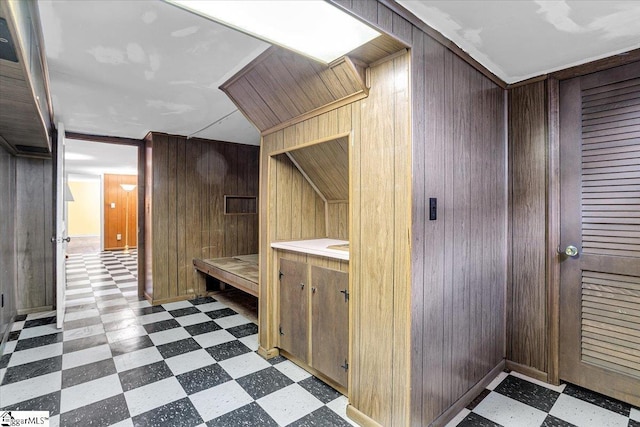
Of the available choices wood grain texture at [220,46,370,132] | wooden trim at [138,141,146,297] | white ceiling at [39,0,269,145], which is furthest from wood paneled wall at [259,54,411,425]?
wooden trim at [138,141,146,297]

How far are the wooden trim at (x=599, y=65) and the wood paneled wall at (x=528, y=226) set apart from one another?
115mm

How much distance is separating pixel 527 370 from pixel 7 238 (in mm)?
4955

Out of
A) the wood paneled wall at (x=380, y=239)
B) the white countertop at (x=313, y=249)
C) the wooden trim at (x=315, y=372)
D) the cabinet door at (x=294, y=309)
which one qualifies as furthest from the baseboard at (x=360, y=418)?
the white countertop at (x=313, y=249)

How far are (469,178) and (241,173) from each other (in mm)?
3647

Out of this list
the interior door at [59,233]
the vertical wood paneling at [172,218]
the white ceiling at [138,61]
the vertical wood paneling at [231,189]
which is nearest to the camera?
the white ceiling at [138,61]

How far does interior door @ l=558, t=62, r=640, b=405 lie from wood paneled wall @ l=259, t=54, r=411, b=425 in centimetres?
142

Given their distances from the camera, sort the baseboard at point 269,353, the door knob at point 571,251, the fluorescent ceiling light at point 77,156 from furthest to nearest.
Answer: the fluorescent ceiling light at point 77,156
the baseboard at point 269,353
the door knob at point 571,251

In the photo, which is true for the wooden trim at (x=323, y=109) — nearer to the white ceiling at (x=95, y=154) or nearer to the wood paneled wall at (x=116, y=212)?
the white ceiling at (x=95, y=154)

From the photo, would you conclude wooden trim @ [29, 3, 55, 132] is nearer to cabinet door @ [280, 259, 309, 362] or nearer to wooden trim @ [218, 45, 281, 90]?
wooden trim @ [218, 45, 281, 90]

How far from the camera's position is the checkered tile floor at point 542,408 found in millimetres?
1852

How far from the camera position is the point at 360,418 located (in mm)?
1816

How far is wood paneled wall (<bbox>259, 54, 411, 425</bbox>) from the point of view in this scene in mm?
1626

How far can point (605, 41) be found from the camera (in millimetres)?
1839

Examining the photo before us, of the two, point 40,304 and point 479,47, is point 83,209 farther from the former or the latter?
point 479,47
